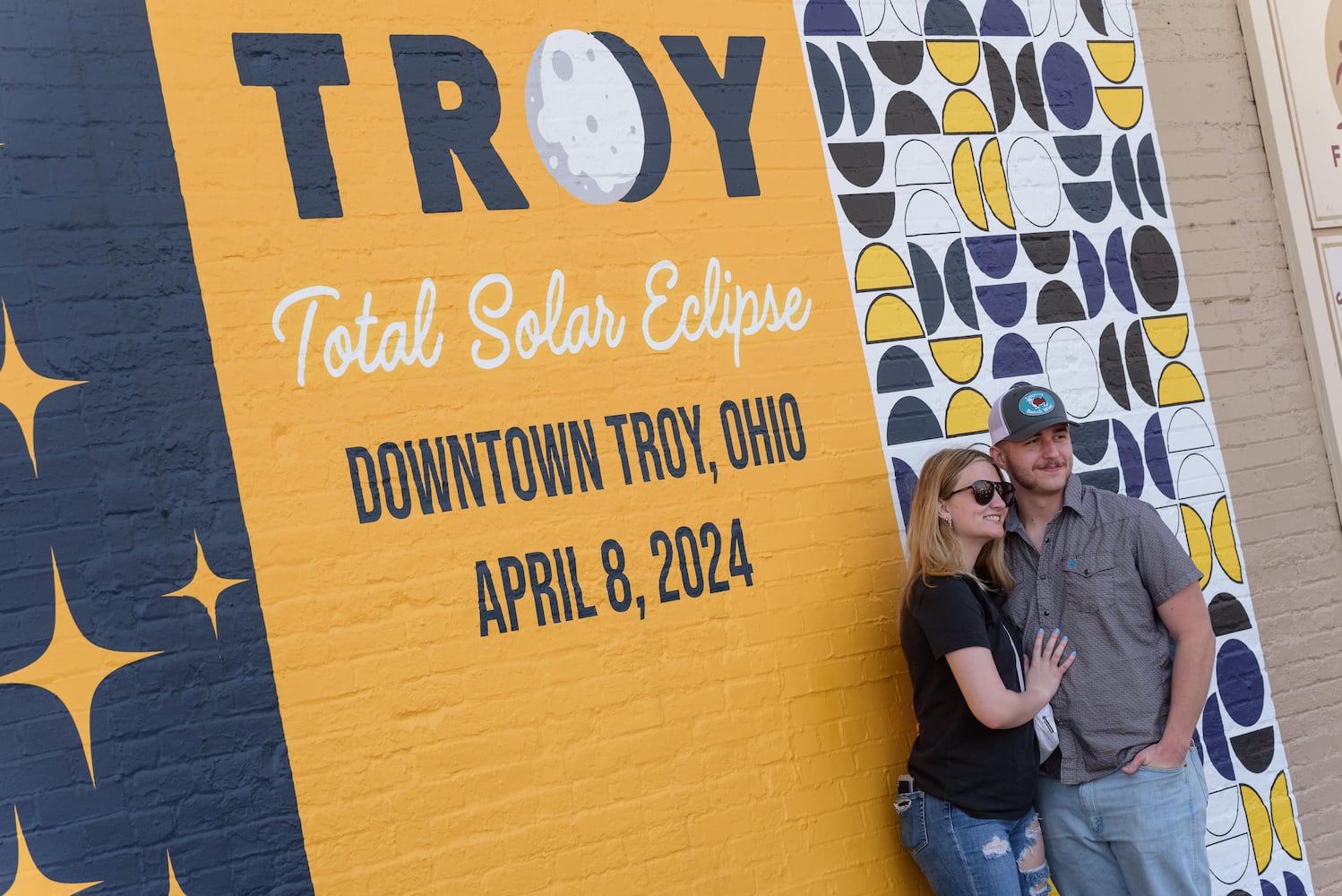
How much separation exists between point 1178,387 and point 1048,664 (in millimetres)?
1681

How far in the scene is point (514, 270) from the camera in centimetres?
373

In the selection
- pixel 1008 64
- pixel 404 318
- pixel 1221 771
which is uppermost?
pixel 1008 64

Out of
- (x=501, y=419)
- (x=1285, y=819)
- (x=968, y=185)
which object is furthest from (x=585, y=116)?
(x=1285, y=819)

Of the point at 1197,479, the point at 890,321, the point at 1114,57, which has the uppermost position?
the point at 1114,57

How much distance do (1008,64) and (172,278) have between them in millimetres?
3125

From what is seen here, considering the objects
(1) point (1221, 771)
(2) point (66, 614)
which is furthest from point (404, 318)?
(1) point (1221, 771)

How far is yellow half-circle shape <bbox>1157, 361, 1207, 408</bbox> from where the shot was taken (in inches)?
187

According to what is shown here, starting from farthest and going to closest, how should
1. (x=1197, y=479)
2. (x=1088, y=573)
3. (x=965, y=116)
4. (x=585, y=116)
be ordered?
(x=1197, y=479) → (x=965, y=116) → (x=585, y=116) → (x=1088, y=573)

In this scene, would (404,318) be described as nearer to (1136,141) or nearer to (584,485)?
(584,485)

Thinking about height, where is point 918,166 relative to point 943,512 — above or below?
above

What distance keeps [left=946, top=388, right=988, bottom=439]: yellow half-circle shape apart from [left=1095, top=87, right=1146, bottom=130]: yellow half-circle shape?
136 centimetres

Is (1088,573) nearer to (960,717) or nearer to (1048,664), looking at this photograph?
(1048,664)

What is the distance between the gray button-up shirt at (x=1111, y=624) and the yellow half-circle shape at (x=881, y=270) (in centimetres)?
102

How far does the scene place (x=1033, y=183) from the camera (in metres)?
4.60
